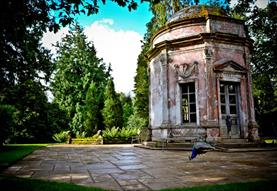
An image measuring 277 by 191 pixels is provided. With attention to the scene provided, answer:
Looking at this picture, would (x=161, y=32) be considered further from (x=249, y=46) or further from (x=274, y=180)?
(x=274, y=180)

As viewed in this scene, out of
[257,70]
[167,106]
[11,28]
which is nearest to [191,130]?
[167,106]

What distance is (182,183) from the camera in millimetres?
4996

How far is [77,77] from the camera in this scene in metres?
35.4

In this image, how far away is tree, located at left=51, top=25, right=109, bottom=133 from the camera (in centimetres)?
3269

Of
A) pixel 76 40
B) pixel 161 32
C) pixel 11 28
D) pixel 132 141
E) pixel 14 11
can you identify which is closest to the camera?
pixel 14 11

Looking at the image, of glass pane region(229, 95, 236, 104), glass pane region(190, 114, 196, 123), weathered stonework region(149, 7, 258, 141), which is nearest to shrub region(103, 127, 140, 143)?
weathered stonework region(149, 7, 258, 141)

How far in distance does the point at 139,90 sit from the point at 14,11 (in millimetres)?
26646

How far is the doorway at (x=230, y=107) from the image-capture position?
14281mm

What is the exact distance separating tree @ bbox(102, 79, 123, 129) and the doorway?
17.5m

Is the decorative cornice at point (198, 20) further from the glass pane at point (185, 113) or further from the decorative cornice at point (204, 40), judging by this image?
the glass pane at point (185, 113)

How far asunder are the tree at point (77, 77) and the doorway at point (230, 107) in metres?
19.7

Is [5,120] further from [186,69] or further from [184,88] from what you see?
[186,69]

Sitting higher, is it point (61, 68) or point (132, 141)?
point (61, 68)

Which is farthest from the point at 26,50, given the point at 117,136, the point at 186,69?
the point at 117,136
